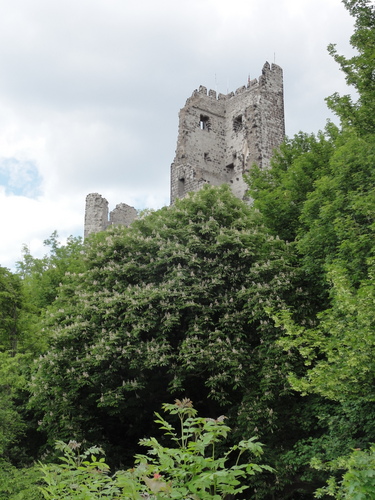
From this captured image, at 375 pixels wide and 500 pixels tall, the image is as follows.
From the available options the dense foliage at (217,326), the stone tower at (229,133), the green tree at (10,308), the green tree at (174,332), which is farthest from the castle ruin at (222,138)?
the green tree at (10,308)

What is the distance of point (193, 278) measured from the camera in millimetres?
16844

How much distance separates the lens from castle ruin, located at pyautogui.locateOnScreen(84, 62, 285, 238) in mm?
38531

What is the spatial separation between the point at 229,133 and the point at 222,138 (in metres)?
0.73

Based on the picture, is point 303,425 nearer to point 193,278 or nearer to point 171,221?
point 193,278

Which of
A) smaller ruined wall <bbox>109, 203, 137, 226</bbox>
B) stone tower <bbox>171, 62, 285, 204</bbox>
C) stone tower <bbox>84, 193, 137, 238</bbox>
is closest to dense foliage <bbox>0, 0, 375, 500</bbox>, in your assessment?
stone tower <bbox>171, 62, 285, 204</bbox>

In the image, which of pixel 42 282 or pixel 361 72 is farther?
pixel 42 282

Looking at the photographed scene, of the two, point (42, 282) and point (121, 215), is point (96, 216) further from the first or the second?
point (42, 282)

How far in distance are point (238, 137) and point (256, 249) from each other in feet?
88.7

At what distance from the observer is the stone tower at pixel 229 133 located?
3844 centimetres

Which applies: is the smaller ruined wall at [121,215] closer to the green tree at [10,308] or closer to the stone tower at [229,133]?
the stone tower at [229,133]

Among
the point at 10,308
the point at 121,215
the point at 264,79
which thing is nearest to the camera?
the point at 10,308

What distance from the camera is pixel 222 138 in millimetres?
44000

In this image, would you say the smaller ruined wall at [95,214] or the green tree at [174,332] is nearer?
the green tree at [174,332]

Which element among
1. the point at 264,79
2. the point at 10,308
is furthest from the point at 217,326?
the point at 264,79
